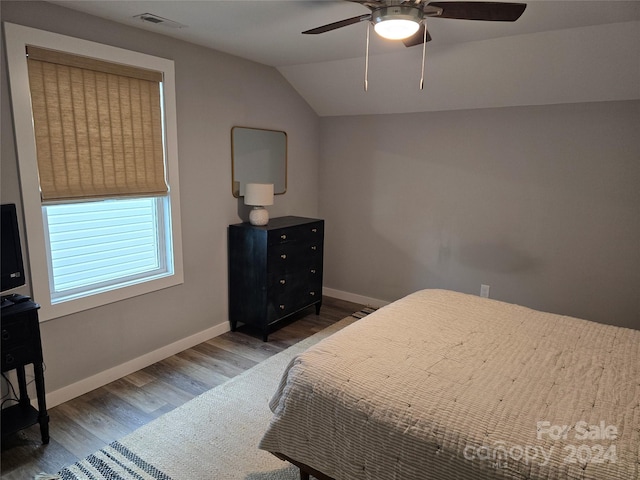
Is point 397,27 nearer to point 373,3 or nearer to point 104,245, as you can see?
point 373,3

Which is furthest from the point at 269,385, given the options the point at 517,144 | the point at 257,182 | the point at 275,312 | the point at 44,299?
the point at 517,144

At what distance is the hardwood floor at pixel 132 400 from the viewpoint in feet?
6.87

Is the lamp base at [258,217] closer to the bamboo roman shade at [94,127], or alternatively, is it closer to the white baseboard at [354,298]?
the bamboo roman shade at [94,127]

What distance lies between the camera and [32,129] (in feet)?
7.21

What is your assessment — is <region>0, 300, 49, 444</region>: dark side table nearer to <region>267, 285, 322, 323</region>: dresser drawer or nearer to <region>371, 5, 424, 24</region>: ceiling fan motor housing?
<region>267, 285, 322, 323</region>: dresser drawer

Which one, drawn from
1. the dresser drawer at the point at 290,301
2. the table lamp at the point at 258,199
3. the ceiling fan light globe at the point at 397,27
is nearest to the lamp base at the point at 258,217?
the table lamp at the point at 258,199

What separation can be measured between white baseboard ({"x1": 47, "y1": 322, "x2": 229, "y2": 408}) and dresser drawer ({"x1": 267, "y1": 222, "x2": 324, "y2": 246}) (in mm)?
922

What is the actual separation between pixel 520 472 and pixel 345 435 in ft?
1.97

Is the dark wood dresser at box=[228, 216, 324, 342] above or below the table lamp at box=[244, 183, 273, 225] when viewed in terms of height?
below

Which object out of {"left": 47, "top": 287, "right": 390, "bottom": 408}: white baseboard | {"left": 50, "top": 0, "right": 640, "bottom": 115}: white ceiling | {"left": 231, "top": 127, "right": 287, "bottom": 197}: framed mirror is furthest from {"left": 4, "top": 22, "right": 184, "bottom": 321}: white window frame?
{"left": 231, "top": 127, "right": 287, "bottom": 197}: framed mirror

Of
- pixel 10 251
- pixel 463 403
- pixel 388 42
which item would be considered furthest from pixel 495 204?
pixel 10 251

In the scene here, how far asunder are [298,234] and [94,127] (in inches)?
68.6

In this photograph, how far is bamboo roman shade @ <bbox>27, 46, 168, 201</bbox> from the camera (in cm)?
226

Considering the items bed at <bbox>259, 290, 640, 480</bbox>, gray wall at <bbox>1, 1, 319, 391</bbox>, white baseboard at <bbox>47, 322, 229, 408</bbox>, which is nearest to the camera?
bed at <bbox>259, 290, 640, 480</bbox>
